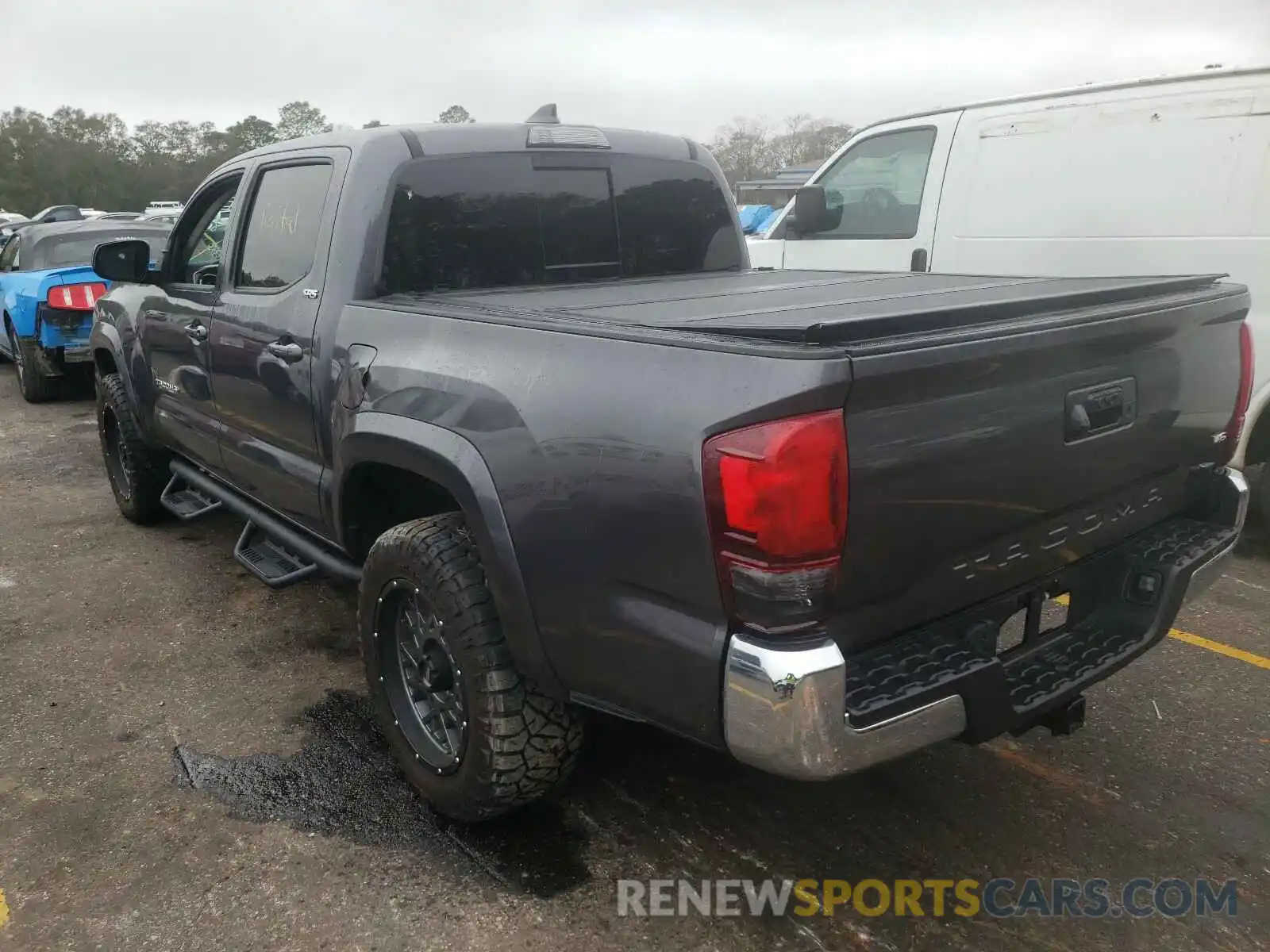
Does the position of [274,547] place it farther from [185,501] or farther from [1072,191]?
[1072,191]

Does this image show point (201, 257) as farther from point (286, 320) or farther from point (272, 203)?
point (286, 320)

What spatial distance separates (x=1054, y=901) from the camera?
247cm

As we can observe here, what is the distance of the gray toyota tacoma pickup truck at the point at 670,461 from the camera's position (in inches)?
74.2

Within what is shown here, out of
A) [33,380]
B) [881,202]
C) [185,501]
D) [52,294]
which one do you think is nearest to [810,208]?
[881,202]

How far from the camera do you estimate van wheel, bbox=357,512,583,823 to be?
248 cm

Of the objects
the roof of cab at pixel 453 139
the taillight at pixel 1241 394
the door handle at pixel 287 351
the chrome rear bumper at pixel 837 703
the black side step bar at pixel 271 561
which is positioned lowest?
the black side step bar at pixel 271 561

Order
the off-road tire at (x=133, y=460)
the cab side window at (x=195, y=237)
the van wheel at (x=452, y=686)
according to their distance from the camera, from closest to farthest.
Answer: the van wheel at (x=452, y=686) < the cab side window at (x=195, y=237) < the off-road tire at (x=133, y=460)

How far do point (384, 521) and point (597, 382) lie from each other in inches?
53.0

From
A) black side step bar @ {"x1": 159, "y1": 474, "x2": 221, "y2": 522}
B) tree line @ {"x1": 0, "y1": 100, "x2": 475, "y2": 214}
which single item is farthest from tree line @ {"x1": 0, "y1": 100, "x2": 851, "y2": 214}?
black side step bar @ {"x1": 159, "y1": 474, "x2": 221, "y2": 522}

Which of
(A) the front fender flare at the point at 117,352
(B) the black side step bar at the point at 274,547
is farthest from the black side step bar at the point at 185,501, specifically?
(A) the front fender flare at the point at 117,352

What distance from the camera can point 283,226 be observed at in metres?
3.58

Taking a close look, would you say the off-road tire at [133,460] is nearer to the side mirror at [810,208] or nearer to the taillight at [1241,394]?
the side mirror at [810,208]

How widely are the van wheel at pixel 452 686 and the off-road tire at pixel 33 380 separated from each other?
8172mm

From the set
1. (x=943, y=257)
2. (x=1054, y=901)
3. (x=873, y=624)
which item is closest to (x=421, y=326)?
(x=873, y=624)
